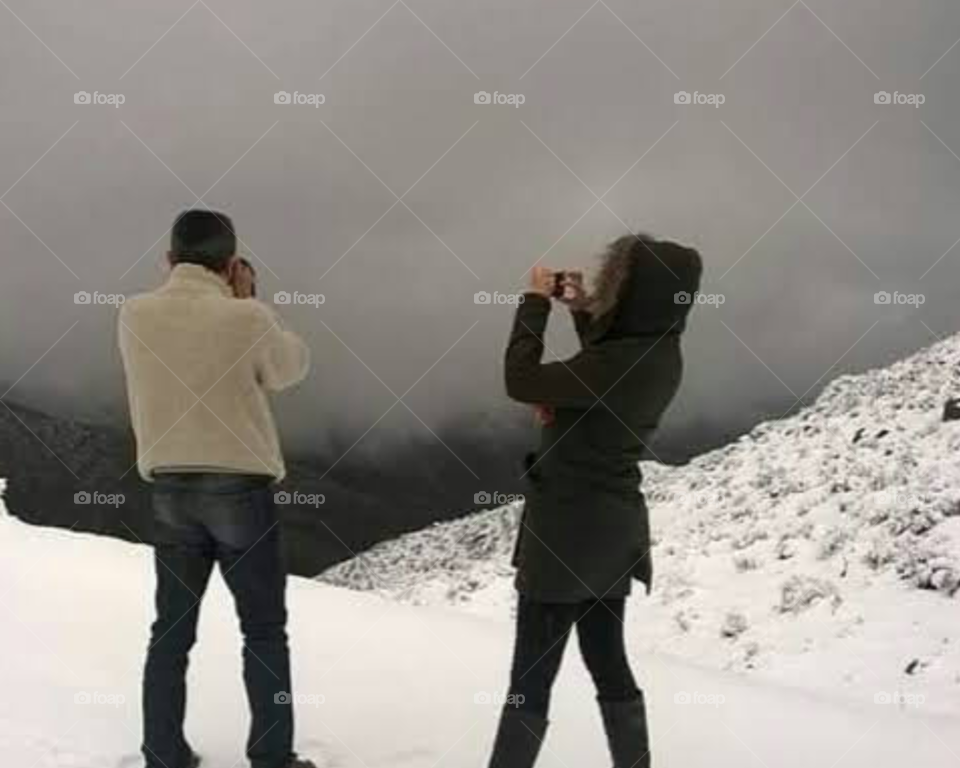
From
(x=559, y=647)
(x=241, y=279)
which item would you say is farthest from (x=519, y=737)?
(x=241, y=279)

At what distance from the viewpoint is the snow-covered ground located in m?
2.28

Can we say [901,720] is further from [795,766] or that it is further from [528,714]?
[528,714]

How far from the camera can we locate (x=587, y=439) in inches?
67.6

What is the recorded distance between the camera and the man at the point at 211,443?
5.79 feet

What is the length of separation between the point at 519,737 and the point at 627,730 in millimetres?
198

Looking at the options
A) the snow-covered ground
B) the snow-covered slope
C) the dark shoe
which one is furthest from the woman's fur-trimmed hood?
the snow-covered slope

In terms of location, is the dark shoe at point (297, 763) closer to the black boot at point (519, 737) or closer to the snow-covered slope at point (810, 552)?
the black boot at point (519, 737)

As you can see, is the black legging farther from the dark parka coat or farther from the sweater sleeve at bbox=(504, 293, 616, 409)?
the sweater sleeve at bbox=(504, 293, 616, 409)

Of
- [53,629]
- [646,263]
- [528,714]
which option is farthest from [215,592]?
[646,263]

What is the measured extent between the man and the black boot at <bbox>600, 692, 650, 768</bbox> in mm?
576

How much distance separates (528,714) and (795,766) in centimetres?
96

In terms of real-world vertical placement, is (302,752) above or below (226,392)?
below

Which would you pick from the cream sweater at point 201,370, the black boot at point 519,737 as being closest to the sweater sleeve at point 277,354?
the cream sweater at point 201,370

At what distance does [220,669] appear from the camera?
2.72 meters
